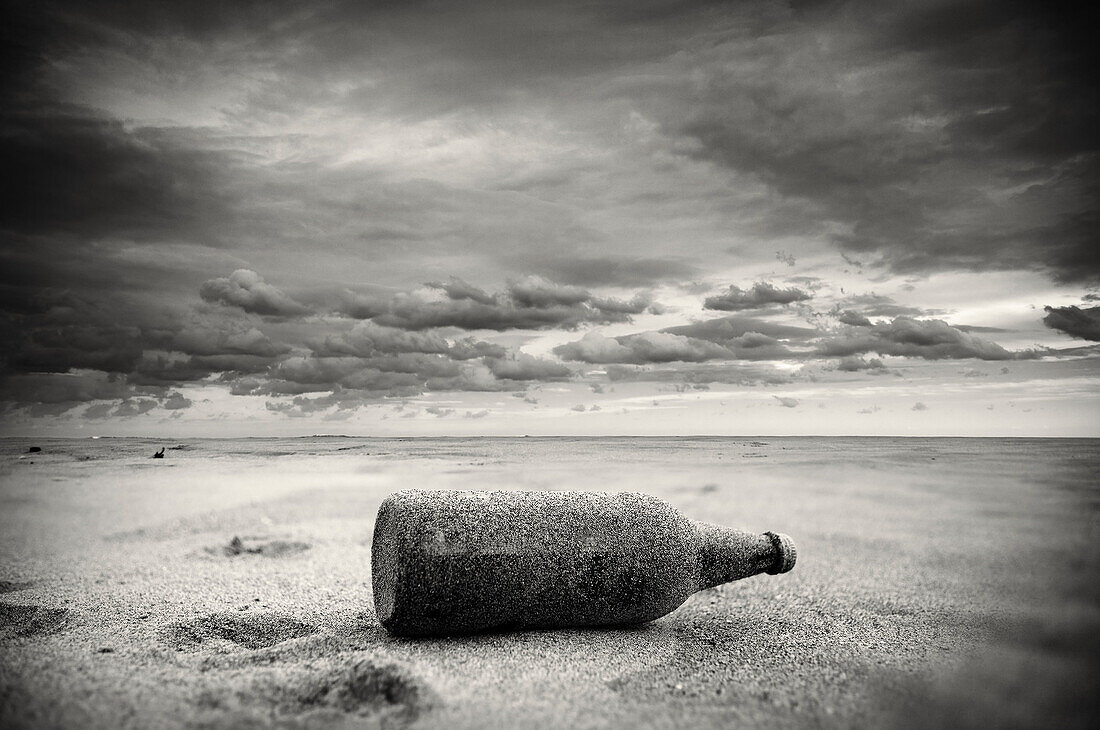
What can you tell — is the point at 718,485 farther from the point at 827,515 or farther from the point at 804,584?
the point at 804,584

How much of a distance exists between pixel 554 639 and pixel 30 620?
2.77m

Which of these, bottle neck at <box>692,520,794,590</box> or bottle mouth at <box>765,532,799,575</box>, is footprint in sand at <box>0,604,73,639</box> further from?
bottle mouth at <box>765,532,799,575</box>

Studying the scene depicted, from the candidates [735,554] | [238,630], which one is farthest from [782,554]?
[238,630]

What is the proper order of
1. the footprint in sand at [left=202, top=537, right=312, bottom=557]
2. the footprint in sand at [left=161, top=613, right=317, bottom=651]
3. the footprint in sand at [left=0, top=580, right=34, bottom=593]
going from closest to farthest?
the footprint in sand at [left=161, top=613, right=317, bottom=651]
the footprint in sand at [left=0, top=580, right=34, bottom=593]
the footprint in sand at [left=202, top=537, right=312, bottom=557]

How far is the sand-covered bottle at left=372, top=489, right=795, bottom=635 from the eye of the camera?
3.00m

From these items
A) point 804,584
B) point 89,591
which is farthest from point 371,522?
point 804,584

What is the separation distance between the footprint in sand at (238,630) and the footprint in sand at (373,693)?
0.85 m

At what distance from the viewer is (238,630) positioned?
3367 mm

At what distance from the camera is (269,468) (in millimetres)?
15289

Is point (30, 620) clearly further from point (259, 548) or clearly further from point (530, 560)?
point (530, 560)

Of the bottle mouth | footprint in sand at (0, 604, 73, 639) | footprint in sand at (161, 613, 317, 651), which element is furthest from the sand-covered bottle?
footprint in sand at (0, 604, 73, 639)

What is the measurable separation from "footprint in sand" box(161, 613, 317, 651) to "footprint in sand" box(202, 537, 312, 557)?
2.10 metres

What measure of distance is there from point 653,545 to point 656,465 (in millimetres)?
13465

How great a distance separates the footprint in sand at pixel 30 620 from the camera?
10.5ft
